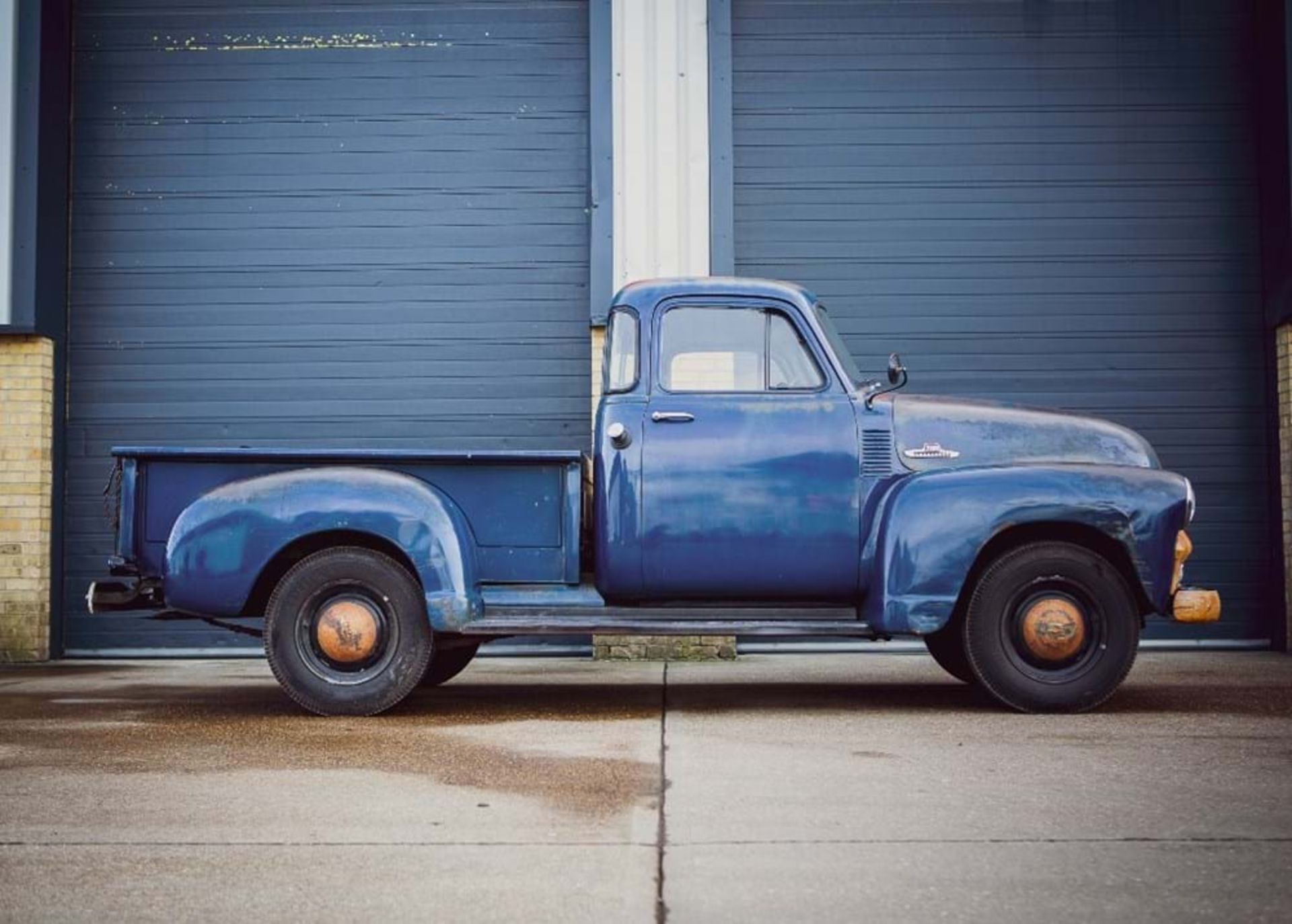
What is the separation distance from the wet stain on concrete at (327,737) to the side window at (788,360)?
1749 millimetres

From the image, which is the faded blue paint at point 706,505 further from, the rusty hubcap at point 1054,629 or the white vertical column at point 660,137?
the white vertical column at point 660,137

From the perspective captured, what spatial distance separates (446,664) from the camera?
25.3 feet

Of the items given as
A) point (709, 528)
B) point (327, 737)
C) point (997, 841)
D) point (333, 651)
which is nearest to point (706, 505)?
point (709, 528)

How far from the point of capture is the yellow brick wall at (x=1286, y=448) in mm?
9938

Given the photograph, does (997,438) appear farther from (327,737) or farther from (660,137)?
(660,137)

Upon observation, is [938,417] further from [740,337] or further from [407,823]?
[407,823]

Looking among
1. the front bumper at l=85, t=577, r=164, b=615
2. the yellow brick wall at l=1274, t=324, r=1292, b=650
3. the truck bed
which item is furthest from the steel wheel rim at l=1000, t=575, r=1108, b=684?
the yellow brick wall at l=1274, t=324, r=1292, b=650

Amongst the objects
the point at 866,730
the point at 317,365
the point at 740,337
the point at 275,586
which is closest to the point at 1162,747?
the point at 866,730

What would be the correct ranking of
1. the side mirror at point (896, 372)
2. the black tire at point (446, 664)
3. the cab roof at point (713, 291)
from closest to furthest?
the side mirror at point (896, 372) → the cab roof at point (713, 291) → the black tire at point (446, 664)

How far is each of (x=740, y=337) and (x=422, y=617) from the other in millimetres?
2088

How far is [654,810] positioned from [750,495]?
2544 mm

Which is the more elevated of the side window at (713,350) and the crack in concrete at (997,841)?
the side window at (713,350)

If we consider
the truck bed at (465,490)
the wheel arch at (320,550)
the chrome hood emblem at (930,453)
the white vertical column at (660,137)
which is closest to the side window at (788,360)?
the chrome hood emblem at (930,453)

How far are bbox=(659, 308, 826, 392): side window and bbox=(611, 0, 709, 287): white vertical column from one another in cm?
337
